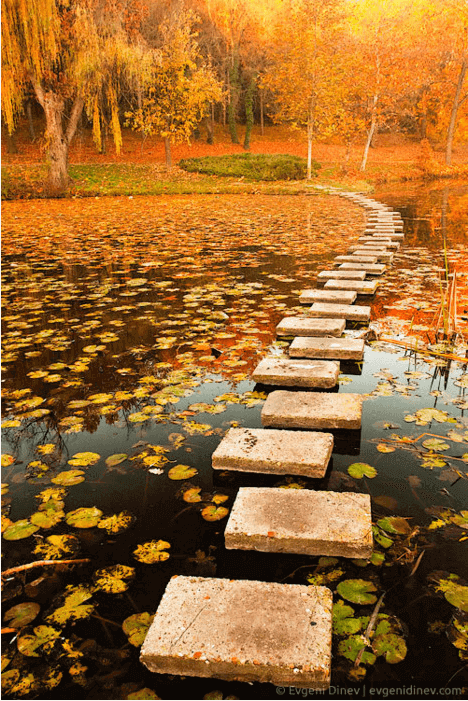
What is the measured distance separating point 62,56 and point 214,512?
52.7 ft

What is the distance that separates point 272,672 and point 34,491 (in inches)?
52.3

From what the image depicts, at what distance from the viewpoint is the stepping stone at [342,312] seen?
4.17m

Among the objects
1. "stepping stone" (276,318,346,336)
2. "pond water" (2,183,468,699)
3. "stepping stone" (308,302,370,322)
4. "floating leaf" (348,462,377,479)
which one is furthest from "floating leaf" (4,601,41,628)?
"stepping stone" (308,302,370,322)

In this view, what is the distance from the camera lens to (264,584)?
1.54 meters

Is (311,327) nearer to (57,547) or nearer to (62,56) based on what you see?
(57,547)

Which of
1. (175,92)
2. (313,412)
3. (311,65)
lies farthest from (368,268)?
(175,92)

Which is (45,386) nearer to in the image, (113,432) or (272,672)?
(113,432)

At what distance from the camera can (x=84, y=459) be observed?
2420mm

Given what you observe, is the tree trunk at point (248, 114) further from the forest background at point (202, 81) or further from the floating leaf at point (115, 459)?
the floating leaf at point (115, 459)

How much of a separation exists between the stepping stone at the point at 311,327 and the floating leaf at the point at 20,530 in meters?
2.43

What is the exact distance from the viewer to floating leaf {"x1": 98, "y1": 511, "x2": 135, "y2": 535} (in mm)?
1954

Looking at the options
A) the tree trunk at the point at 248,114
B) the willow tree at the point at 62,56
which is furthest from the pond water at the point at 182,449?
the tree trunk at the point at 248,114

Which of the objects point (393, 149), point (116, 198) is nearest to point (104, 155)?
point (116, 198)

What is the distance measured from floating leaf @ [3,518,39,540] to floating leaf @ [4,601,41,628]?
13.3 inches
